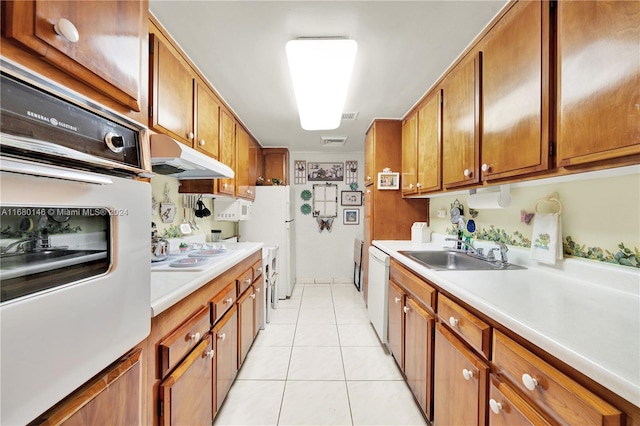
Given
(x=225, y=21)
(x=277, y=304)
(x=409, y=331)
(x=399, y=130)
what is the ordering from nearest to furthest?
(x=225, y=21) → (x=409, y=331) → (x=399, y=130) → (x=277, y=304)

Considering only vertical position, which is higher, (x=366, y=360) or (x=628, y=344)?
(x=628, y=344)

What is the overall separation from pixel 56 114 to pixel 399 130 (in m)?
2.73

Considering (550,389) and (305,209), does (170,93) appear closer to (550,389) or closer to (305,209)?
(550,389)

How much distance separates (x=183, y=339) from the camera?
104 cm

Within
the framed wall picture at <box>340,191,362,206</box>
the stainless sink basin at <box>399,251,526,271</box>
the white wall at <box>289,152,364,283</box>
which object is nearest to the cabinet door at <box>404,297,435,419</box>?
the stainless sink basin at <box>399,251,526,271</box>

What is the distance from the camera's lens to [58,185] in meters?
0.47

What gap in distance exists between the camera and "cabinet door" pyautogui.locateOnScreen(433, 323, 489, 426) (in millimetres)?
941

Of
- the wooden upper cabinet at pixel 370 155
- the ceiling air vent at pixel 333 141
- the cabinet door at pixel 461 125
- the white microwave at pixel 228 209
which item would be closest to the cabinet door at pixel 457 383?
the cabinet door at pixel 461 125

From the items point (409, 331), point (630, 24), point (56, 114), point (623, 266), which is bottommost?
point (409, 331)

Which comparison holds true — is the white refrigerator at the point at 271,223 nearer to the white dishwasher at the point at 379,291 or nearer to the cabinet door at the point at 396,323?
the white dishwasher at the point at 379,291

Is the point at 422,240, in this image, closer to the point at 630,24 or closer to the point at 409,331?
the point at 409,331

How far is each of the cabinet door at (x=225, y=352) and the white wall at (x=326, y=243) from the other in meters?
2.52

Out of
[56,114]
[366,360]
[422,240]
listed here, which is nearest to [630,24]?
[56,114]

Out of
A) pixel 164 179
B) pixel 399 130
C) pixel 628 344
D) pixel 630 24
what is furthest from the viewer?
pixel 399 130
